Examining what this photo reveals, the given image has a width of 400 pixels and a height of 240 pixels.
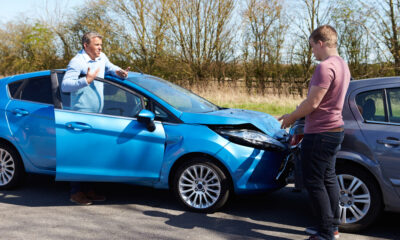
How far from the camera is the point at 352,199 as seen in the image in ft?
12.7

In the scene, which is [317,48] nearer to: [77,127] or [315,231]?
[315,231]

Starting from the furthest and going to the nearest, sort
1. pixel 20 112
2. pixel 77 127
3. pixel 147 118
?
pixel 20 112
pixel 77 127
pixel 147 118

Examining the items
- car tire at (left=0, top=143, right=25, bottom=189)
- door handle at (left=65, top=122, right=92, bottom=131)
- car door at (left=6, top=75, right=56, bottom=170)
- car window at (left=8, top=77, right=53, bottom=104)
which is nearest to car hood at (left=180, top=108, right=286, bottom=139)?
door handle at (left=65, top=122, right=92, bottom=131)

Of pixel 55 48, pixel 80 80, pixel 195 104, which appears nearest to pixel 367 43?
pixel 195 104

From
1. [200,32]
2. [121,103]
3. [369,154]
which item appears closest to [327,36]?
[369,154]

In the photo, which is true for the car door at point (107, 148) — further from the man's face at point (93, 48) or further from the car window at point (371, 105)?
the car window at point (371, 105)

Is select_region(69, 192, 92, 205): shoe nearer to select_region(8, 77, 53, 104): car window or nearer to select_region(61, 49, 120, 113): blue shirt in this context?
select_region(61, 49, 120, 113): blue shirt

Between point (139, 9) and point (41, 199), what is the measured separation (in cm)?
1886

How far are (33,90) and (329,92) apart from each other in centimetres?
360

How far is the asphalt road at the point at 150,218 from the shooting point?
12.7 feet

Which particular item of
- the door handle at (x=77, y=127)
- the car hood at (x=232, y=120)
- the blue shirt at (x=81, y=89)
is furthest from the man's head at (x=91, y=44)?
the car hood at (x=232, y=120)

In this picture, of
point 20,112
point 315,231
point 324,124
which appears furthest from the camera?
point 20,112

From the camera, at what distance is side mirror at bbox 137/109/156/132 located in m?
4.42

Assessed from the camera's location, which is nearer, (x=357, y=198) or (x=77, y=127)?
(x=357, y=198)
